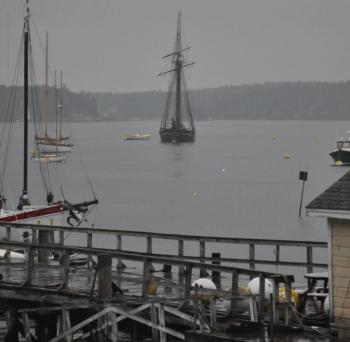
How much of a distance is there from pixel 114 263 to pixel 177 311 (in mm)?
11979

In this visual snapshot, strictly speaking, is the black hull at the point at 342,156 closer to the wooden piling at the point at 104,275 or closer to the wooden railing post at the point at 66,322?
the wooden piling at the point at 104,275

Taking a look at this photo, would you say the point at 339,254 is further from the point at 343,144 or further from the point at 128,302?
the point at 343,144

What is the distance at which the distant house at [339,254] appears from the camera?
2020 cm

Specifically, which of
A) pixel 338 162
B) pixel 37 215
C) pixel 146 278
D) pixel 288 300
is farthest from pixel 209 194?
pixel 288 300

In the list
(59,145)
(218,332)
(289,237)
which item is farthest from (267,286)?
(59,145)

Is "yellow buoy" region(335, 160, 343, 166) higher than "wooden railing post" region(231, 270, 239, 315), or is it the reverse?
"wooden railing post" region(231, 270, 239, 315)

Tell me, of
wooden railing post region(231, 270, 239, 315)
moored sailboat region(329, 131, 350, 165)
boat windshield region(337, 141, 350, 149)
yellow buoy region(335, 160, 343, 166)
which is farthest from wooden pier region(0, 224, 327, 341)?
yellow buoy region(335, 160, 343, 166)

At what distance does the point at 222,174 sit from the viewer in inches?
5945

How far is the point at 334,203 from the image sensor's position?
2044cm

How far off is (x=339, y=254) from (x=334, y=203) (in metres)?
0.86

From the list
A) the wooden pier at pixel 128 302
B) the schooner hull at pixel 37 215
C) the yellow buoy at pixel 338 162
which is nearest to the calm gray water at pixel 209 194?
the yellow buoy at pixel 338 162

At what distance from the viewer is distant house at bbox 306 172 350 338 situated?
2020 centimetres

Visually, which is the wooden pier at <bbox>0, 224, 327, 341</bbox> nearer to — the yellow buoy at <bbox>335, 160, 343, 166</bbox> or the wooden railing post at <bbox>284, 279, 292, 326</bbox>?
the wooden railing post at <bbox>284, 279, 292, 326</bbox>

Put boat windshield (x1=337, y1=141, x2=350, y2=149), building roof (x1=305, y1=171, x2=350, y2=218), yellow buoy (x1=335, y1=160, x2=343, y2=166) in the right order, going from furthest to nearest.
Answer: yellow buoy (x1=335, y1=160, x2=343, y2=166) → boat windshield (x1=337, y1=141, x2=350, y2=149) → building roof (x1=305, y1=171, x2=350, y2=218)
